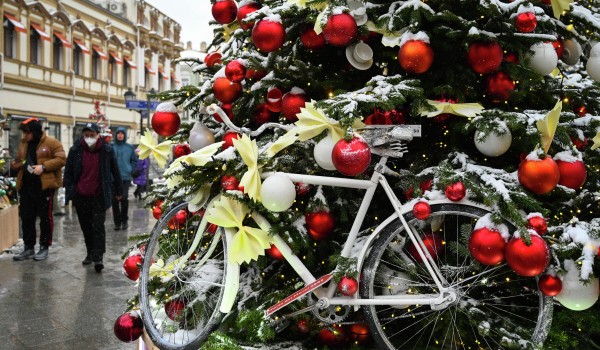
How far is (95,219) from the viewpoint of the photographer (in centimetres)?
626

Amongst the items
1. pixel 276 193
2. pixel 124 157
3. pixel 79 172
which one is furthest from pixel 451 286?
pixel 124 157

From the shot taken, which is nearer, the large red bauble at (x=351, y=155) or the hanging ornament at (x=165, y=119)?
the large red bauble at (x=351, y=155)

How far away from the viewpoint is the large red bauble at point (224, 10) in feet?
9.70

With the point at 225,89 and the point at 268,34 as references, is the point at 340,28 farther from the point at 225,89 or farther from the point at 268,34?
the point at 225,89

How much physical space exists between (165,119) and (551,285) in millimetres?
2044

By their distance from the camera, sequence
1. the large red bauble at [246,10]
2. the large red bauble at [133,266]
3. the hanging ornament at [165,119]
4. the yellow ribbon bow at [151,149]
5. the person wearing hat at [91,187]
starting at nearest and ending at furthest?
the large red bauble at [246,10], the hanging ornament at [165,119], the yellow ribbon bow at [151,149], the large red bauble at [133,266], the person wearing hat at [91,187]

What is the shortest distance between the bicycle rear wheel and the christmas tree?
11 mm

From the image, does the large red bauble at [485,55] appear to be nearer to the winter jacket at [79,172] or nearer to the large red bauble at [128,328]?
the large red bauble at [128,328]

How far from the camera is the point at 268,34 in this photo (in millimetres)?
2391

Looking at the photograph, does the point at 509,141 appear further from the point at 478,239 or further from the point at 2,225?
the point at 2,225

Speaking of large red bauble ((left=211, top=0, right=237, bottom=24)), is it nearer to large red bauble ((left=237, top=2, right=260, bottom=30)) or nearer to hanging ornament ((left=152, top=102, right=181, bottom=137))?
large red bauble ((left=237, top=2, right=260, bottom=30))

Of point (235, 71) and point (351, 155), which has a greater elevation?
point (235, 71)

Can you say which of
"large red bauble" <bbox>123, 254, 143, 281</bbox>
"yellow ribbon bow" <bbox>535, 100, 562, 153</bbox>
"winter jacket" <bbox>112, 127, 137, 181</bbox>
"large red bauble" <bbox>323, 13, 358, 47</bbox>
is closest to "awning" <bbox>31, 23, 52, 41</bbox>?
"winter jacket" <bbox>112, 127, 137, 181</bbox>

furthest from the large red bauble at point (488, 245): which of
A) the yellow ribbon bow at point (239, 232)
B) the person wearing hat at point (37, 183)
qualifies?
the person wearing hat at point (37, 183)
